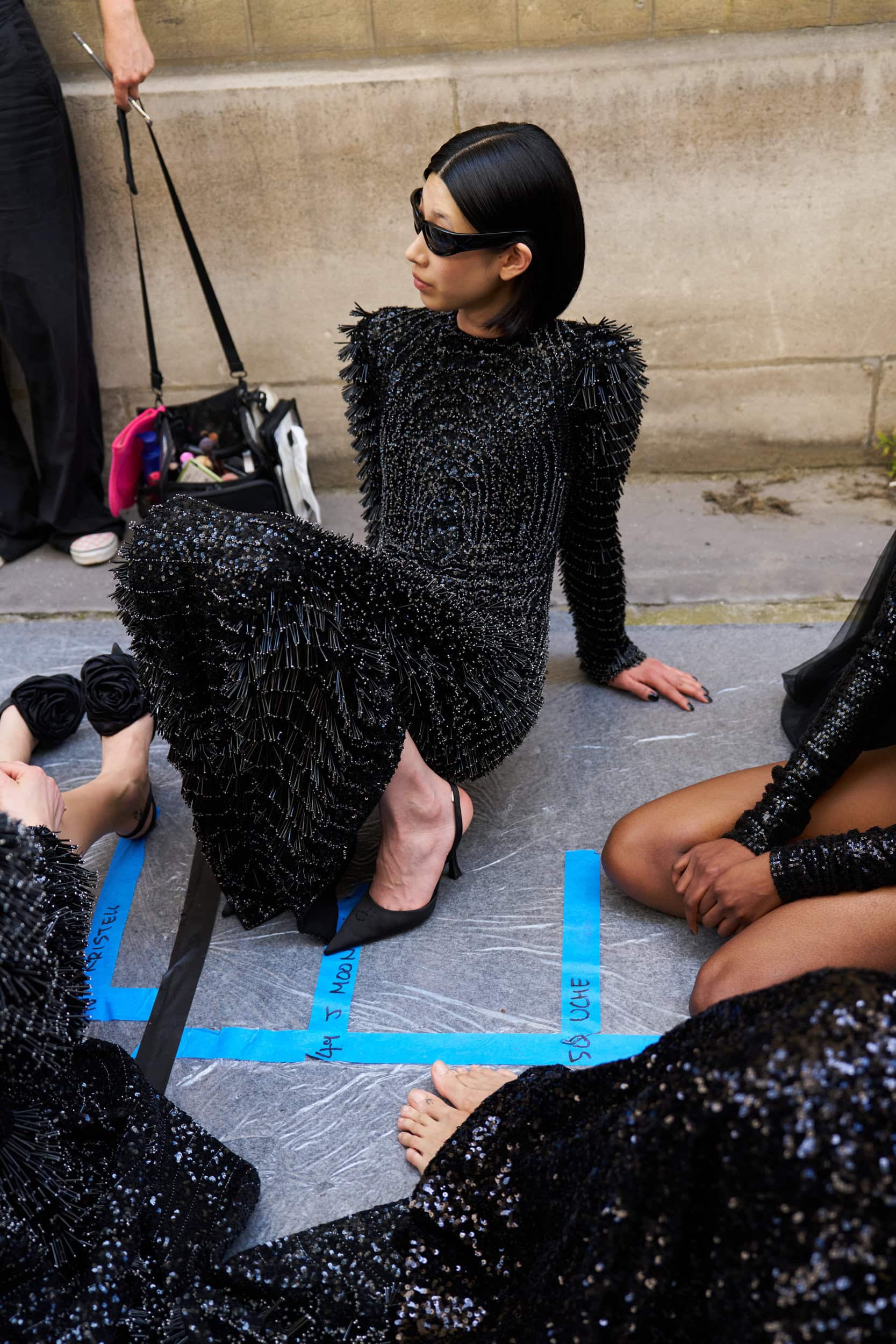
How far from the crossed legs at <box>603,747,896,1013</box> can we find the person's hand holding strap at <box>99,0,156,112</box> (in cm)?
214

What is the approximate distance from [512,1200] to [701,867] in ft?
2.43

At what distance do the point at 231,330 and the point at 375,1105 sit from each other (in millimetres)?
2441

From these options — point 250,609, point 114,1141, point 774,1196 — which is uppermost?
point 250,609

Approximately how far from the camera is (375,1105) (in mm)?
1783

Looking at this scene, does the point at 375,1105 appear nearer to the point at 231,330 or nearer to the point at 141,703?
the point at 141,703

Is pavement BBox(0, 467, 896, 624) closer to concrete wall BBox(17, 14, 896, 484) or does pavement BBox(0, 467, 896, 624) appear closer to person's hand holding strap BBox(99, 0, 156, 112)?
concrete wall BBox(17, 14, 896, 484)

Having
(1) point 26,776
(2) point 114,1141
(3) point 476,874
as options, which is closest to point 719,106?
(3) point 476,874

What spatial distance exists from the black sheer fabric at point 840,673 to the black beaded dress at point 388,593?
1.34 ft

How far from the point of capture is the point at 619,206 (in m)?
3.20

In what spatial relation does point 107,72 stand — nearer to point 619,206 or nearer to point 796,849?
point 619,206

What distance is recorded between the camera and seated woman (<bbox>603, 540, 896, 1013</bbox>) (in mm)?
1664

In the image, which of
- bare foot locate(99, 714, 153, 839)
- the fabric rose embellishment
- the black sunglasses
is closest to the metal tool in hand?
the black sunglasses

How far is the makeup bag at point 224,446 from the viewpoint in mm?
3033

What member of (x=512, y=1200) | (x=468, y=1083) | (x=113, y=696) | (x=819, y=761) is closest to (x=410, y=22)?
(x=113, y=696)
